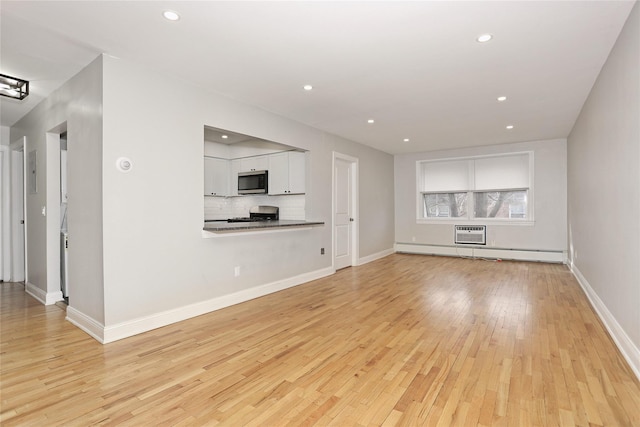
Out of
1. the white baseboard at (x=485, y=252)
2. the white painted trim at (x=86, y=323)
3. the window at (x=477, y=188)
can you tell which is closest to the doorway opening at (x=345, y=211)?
the white baseboard at (x=485, y=252)

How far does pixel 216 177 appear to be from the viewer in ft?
20.8

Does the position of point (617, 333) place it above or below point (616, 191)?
below

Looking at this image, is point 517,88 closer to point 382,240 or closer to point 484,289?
point 484,289

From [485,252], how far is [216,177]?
6046mm

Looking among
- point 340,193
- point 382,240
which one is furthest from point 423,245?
point 340,193

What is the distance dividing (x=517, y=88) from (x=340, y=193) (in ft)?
10.5

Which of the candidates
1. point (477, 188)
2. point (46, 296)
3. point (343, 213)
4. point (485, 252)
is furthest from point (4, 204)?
point (485, 252)

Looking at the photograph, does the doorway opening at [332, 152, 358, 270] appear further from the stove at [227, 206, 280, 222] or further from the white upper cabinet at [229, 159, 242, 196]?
the white upper cabinet at [229, 159, 242, 196]

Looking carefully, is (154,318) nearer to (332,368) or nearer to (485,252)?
(332,368)

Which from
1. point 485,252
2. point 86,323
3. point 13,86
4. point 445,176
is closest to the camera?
point 86,323

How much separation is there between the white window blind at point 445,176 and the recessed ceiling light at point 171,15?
6.79 m

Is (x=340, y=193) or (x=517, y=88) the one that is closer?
(x=517, y=88)

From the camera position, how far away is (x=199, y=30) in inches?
98.4

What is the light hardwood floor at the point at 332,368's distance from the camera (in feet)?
6.03
